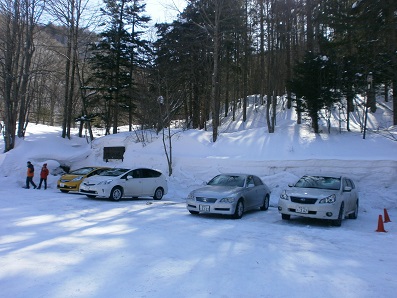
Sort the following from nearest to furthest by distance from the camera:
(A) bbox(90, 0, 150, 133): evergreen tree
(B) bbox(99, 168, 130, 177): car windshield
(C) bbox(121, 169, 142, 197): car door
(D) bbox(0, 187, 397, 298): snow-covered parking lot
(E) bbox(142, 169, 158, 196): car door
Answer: (D) bbox(0, 187, 397, 298): snow-covered parking lot, (C) bbox(121, 169, 142, 197): car door, (B) bbox(99, 168, 130, 177): car windshield, (E) bbox(142, 169, 158, 196): car door, (A) bbox(90, 0, 150, 133): evergreen tree

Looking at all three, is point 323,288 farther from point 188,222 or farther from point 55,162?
point 55,162

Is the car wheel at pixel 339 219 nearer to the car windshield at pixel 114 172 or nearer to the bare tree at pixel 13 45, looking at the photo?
the car windshield at pixel 114 172

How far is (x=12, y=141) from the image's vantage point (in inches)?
1075

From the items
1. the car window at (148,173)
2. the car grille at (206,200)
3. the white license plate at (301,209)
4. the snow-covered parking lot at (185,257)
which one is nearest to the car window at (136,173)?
the car window at (148,173)

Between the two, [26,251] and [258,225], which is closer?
[26,251]

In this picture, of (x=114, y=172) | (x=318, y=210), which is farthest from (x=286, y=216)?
(x=114, y=172)

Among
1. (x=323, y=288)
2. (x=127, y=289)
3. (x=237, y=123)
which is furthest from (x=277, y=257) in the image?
(x=237, y=123)

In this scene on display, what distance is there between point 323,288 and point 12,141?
2697 cm

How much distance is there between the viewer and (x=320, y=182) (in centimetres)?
1225

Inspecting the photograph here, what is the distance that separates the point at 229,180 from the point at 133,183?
4.92 meters

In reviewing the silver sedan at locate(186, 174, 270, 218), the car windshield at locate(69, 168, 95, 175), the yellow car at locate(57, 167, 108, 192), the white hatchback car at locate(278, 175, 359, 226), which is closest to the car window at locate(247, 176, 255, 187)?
the silver sedan at locate(186, 174, 270, 218)

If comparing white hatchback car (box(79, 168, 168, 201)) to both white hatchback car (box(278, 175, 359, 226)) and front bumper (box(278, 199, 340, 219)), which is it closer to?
white hatchback car (box(278, 175, 359, 226))

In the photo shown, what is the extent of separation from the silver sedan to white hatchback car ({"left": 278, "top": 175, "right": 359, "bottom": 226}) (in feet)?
Answer: 4.37

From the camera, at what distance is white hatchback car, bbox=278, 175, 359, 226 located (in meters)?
10.7
